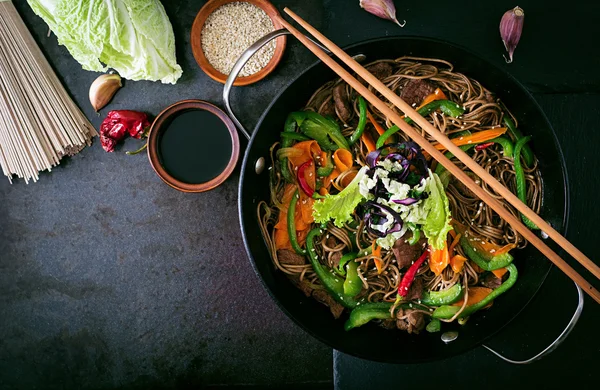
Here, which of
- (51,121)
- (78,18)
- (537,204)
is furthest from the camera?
(51,121)

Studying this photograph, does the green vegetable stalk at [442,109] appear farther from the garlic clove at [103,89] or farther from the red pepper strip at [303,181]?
the garlic clove at [103,89]

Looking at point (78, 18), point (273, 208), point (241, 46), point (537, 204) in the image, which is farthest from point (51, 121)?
point (537, 204)

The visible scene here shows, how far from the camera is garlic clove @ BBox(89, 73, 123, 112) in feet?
9.46

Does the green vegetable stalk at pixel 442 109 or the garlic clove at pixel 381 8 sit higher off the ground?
the garlic clove at pixel 381 8

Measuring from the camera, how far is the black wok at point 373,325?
2.34 m

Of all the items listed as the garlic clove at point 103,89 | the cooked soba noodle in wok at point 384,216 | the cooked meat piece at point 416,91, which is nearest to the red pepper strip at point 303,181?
the cooked soba noodle in wok at point 384,216

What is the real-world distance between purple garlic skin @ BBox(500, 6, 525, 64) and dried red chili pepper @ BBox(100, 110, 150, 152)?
1997mm

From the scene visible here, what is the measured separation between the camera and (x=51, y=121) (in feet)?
9.56

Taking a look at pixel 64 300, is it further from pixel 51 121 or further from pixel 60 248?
pixel 51 121

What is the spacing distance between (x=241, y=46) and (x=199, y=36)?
9.4 inches

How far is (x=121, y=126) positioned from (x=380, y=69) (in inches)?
56.8

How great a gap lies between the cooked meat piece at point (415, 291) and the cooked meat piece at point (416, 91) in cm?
90

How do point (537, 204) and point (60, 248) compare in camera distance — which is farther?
point (60, 248)

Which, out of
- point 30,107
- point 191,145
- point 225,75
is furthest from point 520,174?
point 30,107
